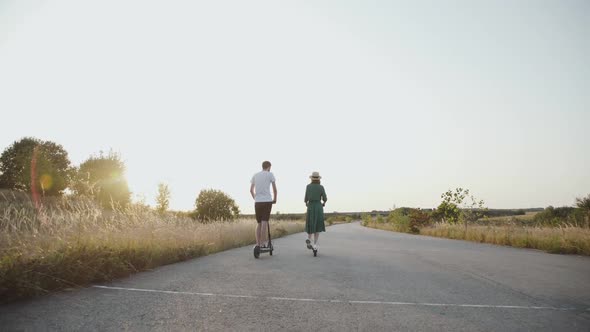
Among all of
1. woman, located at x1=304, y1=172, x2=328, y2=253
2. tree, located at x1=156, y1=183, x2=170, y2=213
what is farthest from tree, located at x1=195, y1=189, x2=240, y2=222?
woman, located at x1=304, y1=172, x2=328, y2=253

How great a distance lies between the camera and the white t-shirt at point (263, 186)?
345 inches

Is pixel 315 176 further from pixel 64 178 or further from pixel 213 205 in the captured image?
pixel 64 178

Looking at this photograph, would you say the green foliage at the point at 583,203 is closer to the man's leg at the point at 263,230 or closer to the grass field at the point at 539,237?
the grass field at the point at 539,237

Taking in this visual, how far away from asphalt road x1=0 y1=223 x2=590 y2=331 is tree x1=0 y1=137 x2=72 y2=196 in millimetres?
42440

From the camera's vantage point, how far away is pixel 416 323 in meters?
3.45

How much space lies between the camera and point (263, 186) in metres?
8.77

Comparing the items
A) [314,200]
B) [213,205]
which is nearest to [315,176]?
[314,200]

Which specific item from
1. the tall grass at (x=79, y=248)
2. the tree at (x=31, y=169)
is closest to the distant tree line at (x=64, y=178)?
the tree at (x=31, y=169)

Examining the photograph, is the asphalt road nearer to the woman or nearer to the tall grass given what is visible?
the tall grass

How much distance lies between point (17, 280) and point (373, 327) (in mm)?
4105

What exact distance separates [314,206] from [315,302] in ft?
19.5

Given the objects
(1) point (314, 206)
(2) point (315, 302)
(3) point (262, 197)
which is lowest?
(2) point (315, 302)

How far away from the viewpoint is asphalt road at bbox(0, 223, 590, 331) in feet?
11.0

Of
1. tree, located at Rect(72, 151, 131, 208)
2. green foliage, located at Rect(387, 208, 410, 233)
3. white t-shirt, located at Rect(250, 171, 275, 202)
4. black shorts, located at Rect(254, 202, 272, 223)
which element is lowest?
green foliage, located at Rect(387, 208, 410, 233)
